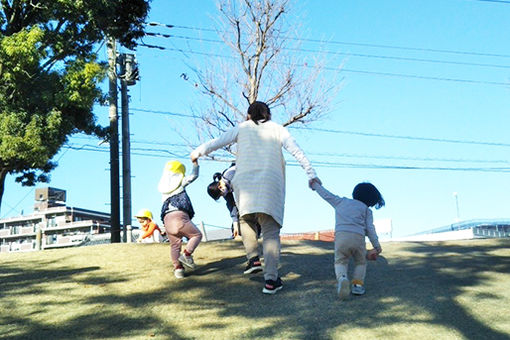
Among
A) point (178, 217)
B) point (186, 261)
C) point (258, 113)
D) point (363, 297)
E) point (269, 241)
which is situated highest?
point (258, 113)

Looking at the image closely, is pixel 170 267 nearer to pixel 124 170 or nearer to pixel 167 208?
pixel 167 208

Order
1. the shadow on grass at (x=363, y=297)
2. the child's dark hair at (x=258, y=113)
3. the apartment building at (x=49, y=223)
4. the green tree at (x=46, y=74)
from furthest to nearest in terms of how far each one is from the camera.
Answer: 1. the apartment building at (x=49, y=223)
2. the green tree at (x=46, y=74)
3. the child's dark hair at (x=258, y=113)
4. the shadow on grass at (x=363, y=297)

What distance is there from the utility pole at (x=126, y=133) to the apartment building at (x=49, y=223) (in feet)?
203

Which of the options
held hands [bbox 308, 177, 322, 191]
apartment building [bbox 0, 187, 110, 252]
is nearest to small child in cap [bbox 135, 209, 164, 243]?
held hands [bbox 308, 177, 322, 191]

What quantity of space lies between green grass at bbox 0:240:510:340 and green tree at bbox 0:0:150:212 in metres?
5.63

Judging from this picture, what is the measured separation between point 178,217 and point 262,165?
134cm

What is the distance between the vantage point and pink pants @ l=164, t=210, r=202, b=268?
6.29 metres

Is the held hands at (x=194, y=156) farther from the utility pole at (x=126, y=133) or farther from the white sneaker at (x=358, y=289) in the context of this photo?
the utility pole at (x=126, y=133)

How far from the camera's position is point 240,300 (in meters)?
5.42

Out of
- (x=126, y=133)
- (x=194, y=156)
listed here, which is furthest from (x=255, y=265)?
(x=126, y=133)

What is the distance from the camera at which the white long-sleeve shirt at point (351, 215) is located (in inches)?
221

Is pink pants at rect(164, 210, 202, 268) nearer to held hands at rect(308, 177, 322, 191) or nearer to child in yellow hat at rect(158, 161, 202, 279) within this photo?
child in yellow hat at rect(158, 161, 202, 279)

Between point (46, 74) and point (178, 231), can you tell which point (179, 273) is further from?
point (46, 74)

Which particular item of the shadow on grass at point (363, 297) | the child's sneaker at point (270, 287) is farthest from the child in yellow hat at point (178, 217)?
the child's sneaker at point (270, 287)
